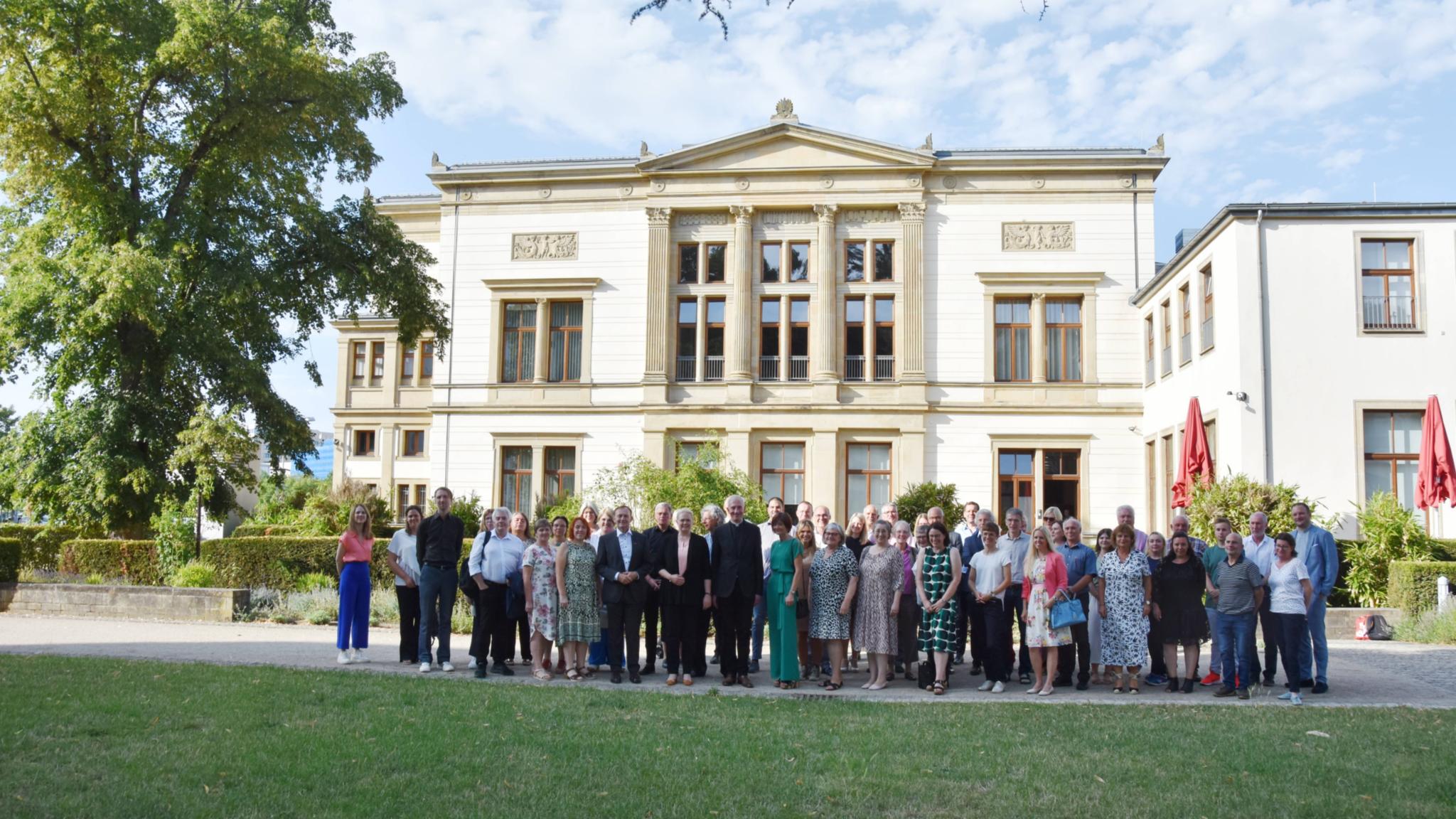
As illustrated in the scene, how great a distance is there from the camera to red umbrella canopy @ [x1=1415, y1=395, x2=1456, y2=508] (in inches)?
744

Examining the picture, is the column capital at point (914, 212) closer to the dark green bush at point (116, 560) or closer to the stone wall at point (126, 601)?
the stone wall at point (126, 601)

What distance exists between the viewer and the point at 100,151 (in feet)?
70.4

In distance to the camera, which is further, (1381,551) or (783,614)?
(1381,551)

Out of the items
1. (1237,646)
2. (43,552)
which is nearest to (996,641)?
(1237,646)

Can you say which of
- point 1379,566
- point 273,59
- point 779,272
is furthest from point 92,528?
point 1379,566

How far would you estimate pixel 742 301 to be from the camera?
3294 cm

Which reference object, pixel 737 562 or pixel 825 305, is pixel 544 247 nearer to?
pixel 825 305

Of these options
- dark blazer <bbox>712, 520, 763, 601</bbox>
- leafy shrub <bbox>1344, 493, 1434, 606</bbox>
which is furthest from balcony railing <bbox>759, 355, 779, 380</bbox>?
dark blazer <bbox>712, 520, 763, 601</bbox>

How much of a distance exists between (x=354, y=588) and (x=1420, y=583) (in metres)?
14.7

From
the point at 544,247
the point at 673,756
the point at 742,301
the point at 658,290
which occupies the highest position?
the point at 544,247

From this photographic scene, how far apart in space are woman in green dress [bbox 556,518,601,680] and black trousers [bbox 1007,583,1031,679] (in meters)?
4.15

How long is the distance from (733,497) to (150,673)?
5764mm

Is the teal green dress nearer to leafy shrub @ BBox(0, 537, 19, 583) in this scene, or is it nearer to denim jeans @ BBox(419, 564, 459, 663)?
denim jeans @ BBox(419, 564, 459, 663)

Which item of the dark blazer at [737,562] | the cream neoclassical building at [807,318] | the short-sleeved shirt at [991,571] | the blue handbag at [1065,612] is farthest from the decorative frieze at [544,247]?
the blue handbag at [1065,612]
